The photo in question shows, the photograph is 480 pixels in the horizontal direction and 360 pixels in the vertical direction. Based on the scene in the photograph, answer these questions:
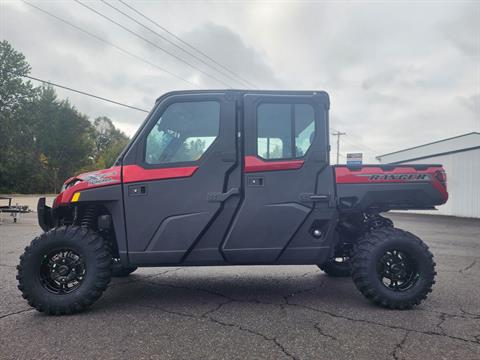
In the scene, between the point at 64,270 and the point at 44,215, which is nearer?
the point at 64,270

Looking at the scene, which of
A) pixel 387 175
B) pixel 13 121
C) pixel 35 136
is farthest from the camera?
pixel 35 136

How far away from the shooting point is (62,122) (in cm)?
5653

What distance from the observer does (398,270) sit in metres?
3.86

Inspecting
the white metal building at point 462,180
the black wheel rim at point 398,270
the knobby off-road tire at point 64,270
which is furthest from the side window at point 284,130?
the white metal building at point 462,180

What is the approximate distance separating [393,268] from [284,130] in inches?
74.6

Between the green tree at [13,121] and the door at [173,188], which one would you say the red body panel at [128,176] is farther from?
the green tree at [13,121]

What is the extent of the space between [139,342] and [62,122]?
200ft

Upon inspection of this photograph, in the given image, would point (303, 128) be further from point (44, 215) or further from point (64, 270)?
point (44, 215)

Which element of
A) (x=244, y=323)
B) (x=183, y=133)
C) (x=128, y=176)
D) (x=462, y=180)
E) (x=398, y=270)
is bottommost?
(x=244, y=323)

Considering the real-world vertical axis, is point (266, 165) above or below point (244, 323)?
above

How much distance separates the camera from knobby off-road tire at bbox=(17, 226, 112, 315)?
3.50 m

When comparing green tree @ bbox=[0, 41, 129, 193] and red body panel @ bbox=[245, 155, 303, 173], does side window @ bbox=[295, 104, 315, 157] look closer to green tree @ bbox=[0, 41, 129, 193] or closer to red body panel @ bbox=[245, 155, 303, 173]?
red body panel @ bbox=[245, 155, 303, 173]

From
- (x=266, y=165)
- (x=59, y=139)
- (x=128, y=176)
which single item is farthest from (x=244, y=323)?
(x=59, y=139)

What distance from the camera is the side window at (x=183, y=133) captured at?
3.77 metres
